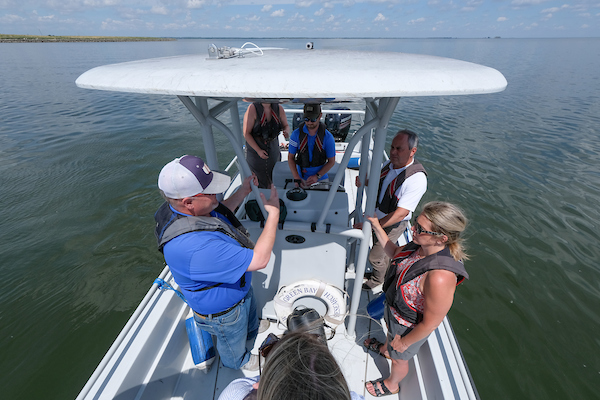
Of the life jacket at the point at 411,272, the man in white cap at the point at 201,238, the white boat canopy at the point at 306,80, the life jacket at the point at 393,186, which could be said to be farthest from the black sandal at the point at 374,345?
the white boat canopy at the point at 306,80

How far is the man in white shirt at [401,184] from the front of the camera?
2.24m

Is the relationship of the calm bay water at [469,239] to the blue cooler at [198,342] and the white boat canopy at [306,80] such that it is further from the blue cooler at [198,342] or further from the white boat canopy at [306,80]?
the white boat canopy at [306,80]

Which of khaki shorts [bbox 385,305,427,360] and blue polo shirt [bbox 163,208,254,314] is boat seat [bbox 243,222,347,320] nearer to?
khaki shorts [bbox 385,305,427,360]

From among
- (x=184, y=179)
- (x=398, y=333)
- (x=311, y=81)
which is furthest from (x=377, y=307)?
(x=311, y=81)

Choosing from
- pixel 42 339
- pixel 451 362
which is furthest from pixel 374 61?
pixel 42 339

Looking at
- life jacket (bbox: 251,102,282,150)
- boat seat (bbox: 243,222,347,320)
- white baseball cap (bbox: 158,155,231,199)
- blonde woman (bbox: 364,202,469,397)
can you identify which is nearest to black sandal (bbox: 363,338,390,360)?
blonde woman (bbox: 364,202,469,397)

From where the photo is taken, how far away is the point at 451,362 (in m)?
1.98

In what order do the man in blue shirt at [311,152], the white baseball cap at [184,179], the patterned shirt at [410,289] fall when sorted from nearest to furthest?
the white baseball cap at [184,179] → the patterned shirt at [410,289] → the man in blue shirt at [311,152]

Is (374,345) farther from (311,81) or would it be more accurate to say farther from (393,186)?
(311,81)

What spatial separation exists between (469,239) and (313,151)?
4.52m

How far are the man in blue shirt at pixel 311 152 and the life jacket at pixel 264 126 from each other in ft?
1.97

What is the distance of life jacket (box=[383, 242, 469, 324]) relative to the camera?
151cm

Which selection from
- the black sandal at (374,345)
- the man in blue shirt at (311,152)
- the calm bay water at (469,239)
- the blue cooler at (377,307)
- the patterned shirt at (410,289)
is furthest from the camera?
the calm bay water at (469,239)

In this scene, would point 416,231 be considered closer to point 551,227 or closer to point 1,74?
point 551,227
